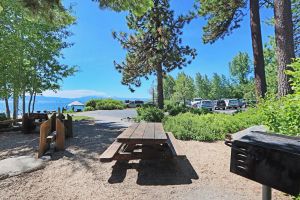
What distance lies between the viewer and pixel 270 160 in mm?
2645

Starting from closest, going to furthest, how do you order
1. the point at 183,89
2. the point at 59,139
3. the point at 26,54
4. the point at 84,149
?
the point at 59,139, the point at 84,149, the point at 26,54, the point at 183,89

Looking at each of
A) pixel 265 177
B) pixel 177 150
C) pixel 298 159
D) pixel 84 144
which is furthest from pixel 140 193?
pixel 84 144

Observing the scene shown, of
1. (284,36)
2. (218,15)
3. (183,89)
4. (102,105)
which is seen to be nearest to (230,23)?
(218,15)

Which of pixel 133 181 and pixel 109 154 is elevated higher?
pixel 109 154

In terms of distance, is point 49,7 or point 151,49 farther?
point 151,49

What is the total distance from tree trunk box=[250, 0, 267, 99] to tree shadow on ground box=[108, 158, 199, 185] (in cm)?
828

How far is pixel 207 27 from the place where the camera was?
52.8 ft

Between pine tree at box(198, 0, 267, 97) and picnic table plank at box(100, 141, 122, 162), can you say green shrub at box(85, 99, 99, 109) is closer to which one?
pine tree at box(198, 0, 267, 97)

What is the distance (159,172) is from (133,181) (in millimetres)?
763

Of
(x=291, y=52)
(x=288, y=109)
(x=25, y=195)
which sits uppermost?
(x=291, y=52)

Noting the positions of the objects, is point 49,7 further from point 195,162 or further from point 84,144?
point 195,162

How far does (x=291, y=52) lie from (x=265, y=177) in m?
8.01

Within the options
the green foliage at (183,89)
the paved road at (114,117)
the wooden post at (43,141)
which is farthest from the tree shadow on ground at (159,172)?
the green foliage at (183,89)

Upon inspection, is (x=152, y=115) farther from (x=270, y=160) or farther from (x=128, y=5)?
(x=270, y=160)
